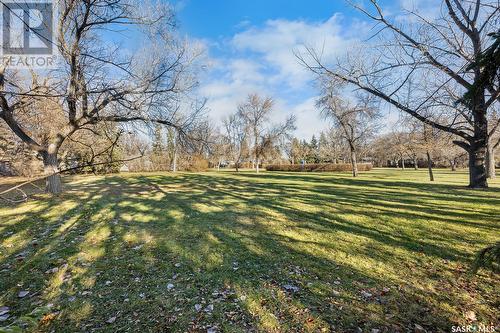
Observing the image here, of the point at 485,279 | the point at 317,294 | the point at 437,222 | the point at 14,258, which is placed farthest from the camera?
the point at 437,222

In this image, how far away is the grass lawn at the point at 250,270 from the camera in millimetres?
2584

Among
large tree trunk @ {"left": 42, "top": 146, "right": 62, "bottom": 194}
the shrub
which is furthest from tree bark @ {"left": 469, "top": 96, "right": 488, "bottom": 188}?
the shrub

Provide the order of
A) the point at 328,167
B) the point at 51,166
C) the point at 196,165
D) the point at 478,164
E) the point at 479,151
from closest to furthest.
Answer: the point at 51,166 < the point at 479,151 < the point at 478,164 < the point at 196,165 < the point at 328,167

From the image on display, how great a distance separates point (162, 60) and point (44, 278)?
774 centimetres

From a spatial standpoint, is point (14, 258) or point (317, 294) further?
point (14, 258)

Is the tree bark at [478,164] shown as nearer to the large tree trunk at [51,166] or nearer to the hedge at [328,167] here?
the large tree trunk at [51,166]

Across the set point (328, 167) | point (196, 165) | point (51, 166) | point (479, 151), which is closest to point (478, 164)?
point (479, 151)

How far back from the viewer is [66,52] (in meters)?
7.02

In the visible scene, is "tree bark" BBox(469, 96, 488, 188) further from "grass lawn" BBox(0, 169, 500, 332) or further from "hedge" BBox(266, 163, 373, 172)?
"hedge" BBox(266, 163, 373, 172)

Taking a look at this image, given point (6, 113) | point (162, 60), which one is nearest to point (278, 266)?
point (162, 60)

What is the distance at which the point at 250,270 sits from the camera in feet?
11.7

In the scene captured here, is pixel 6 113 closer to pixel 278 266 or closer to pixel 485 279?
pixel 278 266

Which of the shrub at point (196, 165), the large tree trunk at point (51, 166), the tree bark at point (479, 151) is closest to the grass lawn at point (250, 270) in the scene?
the large tree trunk at point (51, 166)

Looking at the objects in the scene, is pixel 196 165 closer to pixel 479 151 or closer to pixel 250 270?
pixel 479 151
